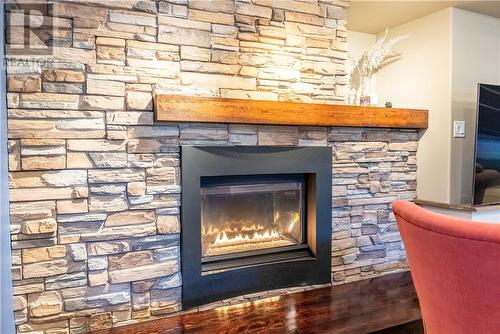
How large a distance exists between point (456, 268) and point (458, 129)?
2038mm

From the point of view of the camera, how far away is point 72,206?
1.80 meters

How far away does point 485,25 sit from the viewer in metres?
2.75

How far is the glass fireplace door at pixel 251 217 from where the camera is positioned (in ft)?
7.29

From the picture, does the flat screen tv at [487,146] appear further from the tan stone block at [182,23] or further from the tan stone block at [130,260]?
the tan stone block at [130,260]

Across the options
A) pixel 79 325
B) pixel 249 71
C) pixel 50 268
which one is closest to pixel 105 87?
pixel 249 71

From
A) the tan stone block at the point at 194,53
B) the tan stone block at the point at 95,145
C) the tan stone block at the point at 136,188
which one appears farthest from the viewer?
the tan stone block at the point at 194,53

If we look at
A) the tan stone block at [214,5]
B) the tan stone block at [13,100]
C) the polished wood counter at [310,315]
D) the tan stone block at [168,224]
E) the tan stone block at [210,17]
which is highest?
the tan stone block at [214,5]

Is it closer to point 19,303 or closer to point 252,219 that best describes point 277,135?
point 252,219

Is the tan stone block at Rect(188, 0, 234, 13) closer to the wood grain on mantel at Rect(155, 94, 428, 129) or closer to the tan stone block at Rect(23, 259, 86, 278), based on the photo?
the wood grain on mantel at Rect(155, 94, 428, 129)

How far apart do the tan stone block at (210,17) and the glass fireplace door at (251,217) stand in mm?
955

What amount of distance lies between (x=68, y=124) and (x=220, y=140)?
0.79 meters

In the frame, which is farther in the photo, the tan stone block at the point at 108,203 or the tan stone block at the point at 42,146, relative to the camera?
the tan stone block at the point at 108,203

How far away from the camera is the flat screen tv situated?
7.70 ft

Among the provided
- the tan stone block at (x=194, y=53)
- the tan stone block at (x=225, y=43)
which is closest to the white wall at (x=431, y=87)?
the tan stone block at (x=225, y=43)
